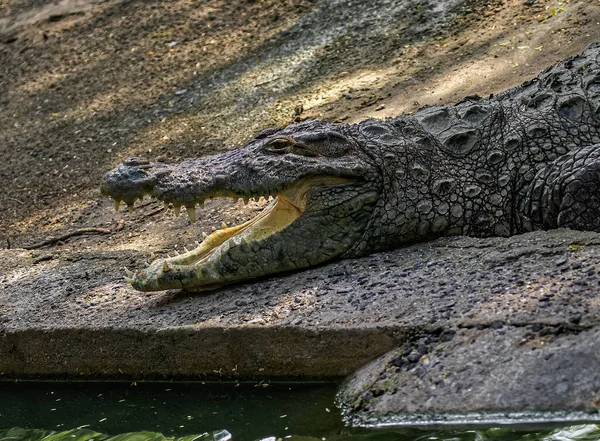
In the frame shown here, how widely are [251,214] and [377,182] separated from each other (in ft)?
5.02

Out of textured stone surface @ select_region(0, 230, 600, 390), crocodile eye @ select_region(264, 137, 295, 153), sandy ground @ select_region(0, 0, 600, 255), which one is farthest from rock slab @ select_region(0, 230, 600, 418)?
sandy ground @ select_region(0, 0, 600, 255)

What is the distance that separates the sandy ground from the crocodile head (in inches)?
53.3

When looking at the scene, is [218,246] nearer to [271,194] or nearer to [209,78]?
[271,194]

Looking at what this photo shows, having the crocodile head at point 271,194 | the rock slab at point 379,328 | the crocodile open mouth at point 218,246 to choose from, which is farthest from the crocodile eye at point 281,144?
the rock slab at point 379,328

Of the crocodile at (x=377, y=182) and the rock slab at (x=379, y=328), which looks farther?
the crocodile at (x=377, y=182)

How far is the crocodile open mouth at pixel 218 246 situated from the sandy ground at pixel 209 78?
3.99 feet

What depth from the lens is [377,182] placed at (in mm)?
5242

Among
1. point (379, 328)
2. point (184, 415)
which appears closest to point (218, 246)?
point (184, 415)

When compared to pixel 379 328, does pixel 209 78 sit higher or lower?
higher

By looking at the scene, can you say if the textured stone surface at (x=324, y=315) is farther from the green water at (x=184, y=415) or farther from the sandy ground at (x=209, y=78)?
the sandy ground at (x=209, y=78)

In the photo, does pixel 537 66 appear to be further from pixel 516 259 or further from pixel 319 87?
pixel 516 259

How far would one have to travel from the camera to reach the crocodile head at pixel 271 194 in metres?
5.02

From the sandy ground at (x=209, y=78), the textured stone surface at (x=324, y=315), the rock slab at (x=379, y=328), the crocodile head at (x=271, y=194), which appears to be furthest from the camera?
the sandy ground at (x=209, y=78)

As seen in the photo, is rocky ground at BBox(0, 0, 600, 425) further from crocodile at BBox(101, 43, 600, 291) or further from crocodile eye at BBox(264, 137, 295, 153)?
crocodile eye at BBox(264, 137, 295, 153)
